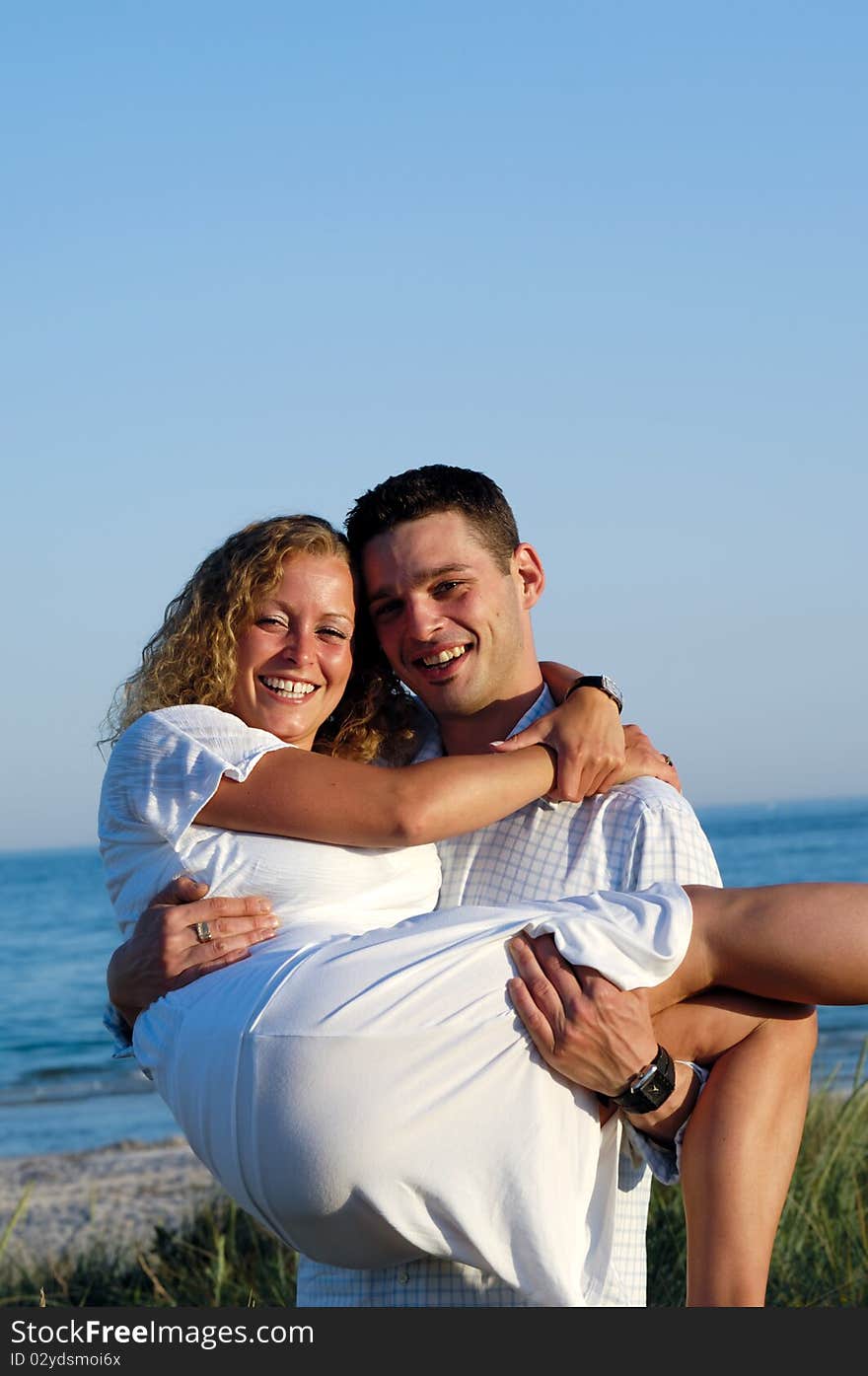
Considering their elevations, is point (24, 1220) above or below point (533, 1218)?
below

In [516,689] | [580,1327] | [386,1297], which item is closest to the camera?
[580,1327]

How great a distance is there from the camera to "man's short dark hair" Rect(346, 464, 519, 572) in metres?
3.84

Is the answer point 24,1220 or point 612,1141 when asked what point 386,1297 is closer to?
point 612,1141

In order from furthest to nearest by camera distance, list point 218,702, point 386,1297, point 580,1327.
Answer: point 218,702 < point 386,1297 < point 580,1327

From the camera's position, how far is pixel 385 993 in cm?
265

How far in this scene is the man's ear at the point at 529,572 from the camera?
160 inches

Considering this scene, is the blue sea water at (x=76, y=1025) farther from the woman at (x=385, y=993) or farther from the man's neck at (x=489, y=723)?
the woman at (x=385, y=993)

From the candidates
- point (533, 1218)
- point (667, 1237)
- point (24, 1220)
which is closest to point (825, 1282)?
point (667, 1237)

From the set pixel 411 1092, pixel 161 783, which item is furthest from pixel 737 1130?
pixel 161 783

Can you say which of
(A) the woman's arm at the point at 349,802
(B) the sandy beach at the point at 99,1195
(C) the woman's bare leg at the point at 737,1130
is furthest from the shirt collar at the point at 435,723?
(B) the sandy beach at the point at 99,1195

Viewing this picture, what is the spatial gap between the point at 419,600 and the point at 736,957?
1413mm

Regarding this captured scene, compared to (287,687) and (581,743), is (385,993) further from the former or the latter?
(287,687)

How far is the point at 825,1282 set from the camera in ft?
16.5

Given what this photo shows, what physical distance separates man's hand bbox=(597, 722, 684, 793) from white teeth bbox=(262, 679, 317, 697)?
2.58 ft
